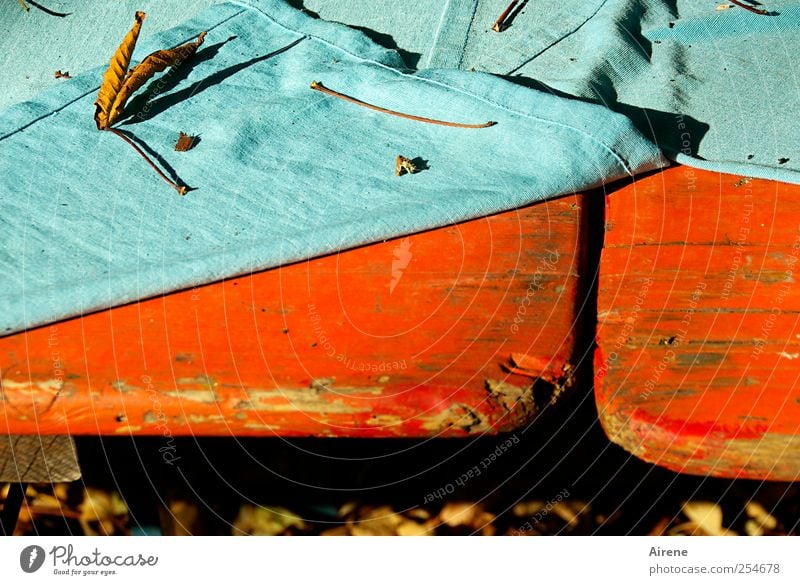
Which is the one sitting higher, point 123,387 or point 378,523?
point 123,387

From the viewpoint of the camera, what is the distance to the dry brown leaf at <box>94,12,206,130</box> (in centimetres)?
133

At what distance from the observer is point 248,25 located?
152 cm

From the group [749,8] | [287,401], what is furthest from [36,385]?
[749,8]

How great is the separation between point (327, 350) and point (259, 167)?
13.4 inches

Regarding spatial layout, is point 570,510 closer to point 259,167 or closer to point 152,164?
point 259,167

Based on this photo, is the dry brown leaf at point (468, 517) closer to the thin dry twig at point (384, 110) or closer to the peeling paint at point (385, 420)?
the peeling paint at point (385, 420)

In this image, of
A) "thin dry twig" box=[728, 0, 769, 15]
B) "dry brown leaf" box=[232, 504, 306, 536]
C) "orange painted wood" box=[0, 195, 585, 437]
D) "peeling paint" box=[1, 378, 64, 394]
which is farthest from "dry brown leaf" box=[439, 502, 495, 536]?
"thin dry twig" box=[728, 0, 769, 15]

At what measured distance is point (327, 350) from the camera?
1056 millimetres

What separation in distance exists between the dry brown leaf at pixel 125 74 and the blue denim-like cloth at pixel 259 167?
2 centimetres

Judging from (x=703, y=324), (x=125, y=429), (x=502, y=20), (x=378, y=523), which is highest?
(x=502, y=20)

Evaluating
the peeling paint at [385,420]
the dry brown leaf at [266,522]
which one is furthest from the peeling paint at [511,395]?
the dry brown leaf at [266,522]

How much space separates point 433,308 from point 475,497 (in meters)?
0.42

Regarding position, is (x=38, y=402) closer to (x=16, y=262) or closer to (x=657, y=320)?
(x=16, y=262)
